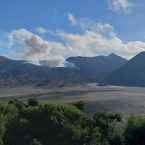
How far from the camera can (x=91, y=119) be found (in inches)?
2092

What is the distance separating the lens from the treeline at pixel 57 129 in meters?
45.3

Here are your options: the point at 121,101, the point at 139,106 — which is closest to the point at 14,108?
the point at 139,106

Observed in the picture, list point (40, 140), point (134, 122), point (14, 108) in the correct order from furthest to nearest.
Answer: point (134, 122) < point (14, 108) < point (40, 140)

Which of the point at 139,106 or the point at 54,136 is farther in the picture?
the point at 139,106

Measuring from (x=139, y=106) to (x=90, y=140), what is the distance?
58.3 meters

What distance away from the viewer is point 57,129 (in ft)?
151

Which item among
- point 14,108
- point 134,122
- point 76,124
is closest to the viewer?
point 76,124

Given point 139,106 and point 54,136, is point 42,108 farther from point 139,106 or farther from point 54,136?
point 139,106

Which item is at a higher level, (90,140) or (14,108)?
(14,108)

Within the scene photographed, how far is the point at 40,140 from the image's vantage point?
4497 cm

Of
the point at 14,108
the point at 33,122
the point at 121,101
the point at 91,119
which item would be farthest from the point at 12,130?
the point at 121,101

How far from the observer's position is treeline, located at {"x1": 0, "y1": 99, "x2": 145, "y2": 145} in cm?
4534

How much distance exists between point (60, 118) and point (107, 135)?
7.52 meters

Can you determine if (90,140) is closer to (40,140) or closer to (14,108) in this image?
(40,140)
